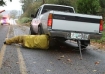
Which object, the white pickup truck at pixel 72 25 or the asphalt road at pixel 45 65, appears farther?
the white pickup truck at pixel 72 25

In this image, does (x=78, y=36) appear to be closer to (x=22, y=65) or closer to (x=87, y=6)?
(x=22, y=65)

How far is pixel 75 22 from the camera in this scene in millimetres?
9461

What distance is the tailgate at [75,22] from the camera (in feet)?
30.5

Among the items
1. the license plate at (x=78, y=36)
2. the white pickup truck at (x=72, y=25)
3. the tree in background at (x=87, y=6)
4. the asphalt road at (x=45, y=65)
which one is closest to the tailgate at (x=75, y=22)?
the white pickup truck at (x=72, y=25)

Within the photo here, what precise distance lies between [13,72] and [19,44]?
5.21 meters

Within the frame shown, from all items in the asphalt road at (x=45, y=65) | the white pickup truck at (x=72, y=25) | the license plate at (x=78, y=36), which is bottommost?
the asphalt road at (x=45, y=65)

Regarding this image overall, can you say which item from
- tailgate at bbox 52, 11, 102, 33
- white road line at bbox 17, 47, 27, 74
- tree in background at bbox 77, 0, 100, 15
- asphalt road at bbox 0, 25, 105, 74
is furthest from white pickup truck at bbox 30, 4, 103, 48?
tree in background at bbox 77, 0, 100, 15

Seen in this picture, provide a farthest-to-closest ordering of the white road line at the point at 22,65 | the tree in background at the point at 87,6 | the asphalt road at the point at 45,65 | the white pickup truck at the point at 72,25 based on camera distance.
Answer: the tree in background at the point at 87,6, the white pickup truck at the point at 72,25, the asphalt road at the point at 45,65, the white road line at the point at 22,65

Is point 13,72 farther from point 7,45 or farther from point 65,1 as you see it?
point 65,1

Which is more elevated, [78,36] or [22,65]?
[78,36]

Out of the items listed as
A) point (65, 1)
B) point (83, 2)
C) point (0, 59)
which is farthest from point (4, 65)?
point (65, 1)

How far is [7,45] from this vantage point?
35.4 ft

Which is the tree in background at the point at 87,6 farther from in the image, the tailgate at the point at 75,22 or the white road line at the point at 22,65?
the white road line at the point at 22,65

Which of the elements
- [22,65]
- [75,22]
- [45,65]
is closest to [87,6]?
[75,22]
